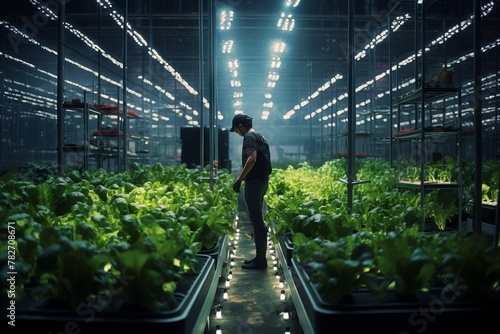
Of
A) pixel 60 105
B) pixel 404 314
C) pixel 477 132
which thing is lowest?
pixel 404 314

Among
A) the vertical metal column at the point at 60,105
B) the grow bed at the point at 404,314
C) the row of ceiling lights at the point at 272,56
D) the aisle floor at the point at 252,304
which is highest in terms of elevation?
the row of ceiling lights at the point at 272,56

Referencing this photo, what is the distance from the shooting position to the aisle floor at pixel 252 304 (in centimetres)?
317

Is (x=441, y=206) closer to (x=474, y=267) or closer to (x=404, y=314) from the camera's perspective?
(x=474, y=267)

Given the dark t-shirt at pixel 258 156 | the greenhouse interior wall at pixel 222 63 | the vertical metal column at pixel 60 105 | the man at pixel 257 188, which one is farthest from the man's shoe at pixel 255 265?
the vertical metal column at pixel 60 105

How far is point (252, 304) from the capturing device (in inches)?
148

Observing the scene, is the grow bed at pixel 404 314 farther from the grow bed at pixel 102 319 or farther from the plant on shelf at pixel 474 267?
the grow bed at pixel 102 319

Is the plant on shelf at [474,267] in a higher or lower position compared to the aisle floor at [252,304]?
higher

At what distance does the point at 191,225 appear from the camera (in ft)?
10.0

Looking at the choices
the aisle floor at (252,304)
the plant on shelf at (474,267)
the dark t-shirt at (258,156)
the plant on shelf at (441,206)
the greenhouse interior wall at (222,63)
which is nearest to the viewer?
the plant on shelf at (474,267)

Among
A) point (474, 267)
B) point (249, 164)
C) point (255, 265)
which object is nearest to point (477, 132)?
point (474, 267)

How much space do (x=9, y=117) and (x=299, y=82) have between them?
39.4 feet

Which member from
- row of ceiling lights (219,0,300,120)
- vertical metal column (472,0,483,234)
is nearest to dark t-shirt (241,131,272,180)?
vertical metal column (472,0,483,234)

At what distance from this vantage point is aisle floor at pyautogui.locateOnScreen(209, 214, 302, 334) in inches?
125

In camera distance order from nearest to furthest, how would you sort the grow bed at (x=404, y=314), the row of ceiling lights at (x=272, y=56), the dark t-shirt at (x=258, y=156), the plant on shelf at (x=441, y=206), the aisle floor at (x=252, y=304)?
the grow bed at (x=404, y=314) → the aisle floor at (x=252, y=304) → the plant on shelf at (x=441, y=206) → the dark t-shirt at (x=258, y=156) → the row of ceiling lights at (x=272, y=56)
